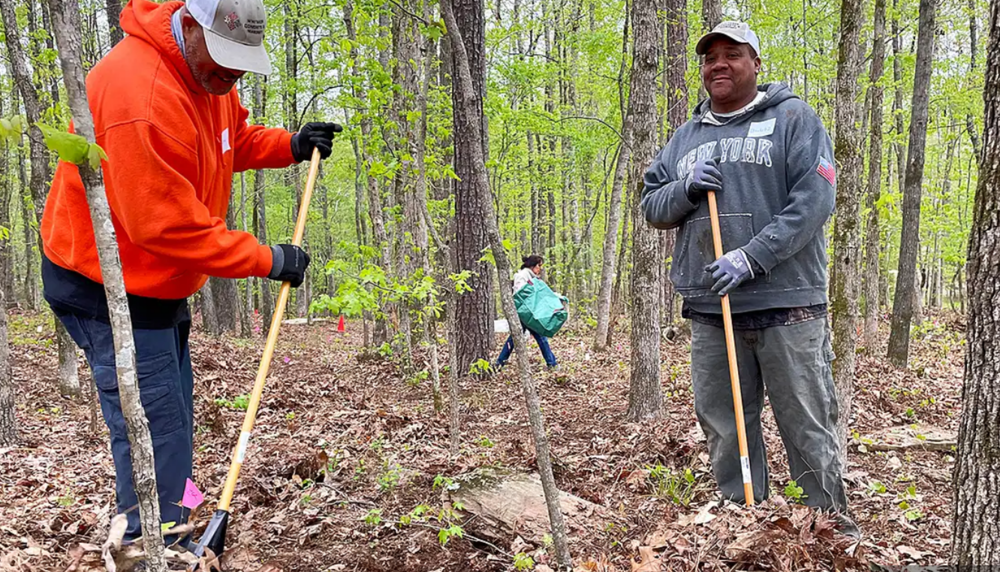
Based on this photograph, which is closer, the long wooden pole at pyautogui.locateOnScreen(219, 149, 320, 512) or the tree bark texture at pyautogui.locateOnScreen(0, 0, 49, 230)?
the long wooden pole at pyautogui.locateOnScreen(219, 149, 320, 512)

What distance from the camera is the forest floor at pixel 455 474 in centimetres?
260

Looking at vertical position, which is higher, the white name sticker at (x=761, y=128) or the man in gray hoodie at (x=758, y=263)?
the white name sticker at (x=761, y=128)

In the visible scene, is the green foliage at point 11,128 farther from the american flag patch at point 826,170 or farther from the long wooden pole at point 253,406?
the american flag patch at point 826,170

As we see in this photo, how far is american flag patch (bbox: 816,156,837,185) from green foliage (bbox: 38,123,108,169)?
9.76 feet

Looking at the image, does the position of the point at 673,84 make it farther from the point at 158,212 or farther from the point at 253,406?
the point at 158,212

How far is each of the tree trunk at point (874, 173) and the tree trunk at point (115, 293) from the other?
5.06 metres

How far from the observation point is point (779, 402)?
3.06 meters

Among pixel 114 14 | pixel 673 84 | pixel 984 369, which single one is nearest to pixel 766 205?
pixel 984 369

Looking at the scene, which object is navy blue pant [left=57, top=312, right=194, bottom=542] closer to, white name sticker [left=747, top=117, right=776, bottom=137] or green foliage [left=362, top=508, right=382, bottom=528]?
green foliage [left=362, top=508, right=382, bottom=528]

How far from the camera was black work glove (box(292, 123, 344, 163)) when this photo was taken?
3.54 metres

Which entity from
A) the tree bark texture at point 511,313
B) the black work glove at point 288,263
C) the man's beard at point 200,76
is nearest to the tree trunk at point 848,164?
the tree bark texture at point 511,313

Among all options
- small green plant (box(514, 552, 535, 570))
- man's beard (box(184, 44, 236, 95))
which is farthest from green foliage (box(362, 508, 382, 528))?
man's beard (box(184, 44, 236, 95))

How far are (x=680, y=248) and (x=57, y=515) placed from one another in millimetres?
3825

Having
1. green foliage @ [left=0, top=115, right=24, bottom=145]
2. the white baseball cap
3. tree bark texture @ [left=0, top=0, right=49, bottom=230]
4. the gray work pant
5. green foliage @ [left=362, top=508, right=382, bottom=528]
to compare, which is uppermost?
tree bark texture @ [left=0, top=0, right=49, bottom=230]
